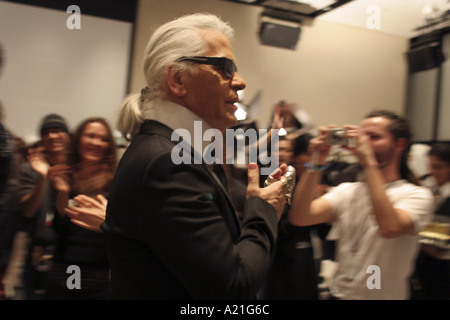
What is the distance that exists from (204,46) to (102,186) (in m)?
1.30

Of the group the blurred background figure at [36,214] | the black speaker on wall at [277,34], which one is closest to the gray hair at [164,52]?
the blurred background figure at [36,214]

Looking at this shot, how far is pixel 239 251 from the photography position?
0.92 metres

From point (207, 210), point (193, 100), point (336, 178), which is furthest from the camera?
point (336, 178)

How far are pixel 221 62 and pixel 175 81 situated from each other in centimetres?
11

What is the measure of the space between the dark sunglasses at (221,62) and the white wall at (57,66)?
3.60 metres

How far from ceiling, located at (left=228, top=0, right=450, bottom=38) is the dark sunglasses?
4.46 meters

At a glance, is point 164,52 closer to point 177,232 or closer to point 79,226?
point 177,232

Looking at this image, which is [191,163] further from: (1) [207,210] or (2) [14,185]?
(2) [14,185]

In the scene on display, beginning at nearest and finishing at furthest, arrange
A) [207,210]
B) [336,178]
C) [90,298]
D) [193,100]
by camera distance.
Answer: [207,210]
[193,100]
[90,298]
[336,178]

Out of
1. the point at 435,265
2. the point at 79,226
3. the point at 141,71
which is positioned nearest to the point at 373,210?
the point at 435,265

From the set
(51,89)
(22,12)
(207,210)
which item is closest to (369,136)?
(207,210)

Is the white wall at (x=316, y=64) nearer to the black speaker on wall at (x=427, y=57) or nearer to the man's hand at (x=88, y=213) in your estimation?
the black speaker on wall at (x=427, y=57)

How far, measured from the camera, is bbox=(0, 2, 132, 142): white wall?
4402mm

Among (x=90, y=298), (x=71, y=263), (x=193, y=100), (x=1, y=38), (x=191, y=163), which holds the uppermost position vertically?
(x=1, y=38)
